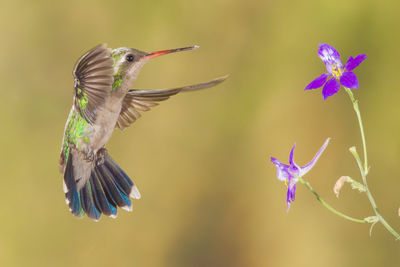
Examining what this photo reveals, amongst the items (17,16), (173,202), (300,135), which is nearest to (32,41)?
(17,16)

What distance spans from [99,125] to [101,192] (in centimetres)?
14

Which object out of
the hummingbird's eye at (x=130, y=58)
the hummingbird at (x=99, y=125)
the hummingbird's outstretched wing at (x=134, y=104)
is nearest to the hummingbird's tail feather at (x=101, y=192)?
the hummingbird at (x=99, y=125)

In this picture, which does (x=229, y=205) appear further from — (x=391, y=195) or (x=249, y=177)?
(x=391, y=195)

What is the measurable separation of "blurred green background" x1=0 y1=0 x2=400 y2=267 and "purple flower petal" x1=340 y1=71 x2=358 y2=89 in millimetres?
1323

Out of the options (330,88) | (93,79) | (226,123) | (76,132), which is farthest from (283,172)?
(226,123)

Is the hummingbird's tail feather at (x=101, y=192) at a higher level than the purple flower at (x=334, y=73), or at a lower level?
lower

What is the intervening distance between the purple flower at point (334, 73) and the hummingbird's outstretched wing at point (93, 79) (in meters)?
0.32

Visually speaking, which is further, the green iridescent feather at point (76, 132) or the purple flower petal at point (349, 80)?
the green iridescent feather at point (76, 132)

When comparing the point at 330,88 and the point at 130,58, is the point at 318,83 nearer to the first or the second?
the point at 330,88

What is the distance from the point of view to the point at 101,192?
1067mm

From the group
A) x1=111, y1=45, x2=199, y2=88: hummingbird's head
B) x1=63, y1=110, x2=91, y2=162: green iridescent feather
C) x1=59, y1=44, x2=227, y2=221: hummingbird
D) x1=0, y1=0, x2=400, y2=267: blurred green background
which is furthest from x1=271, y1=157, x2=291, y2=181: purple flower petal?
x1=0, y1=0, x2=400, y2=267: blurred green background

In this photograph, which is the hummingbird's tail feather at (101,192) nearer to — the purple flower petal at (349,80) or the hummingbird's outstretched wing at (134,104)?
the hummingbird's outstretched wing at (134,104)

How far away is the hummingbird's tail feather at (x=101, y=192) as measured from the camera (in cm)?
102

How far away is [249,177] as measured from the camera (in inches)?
83.9
